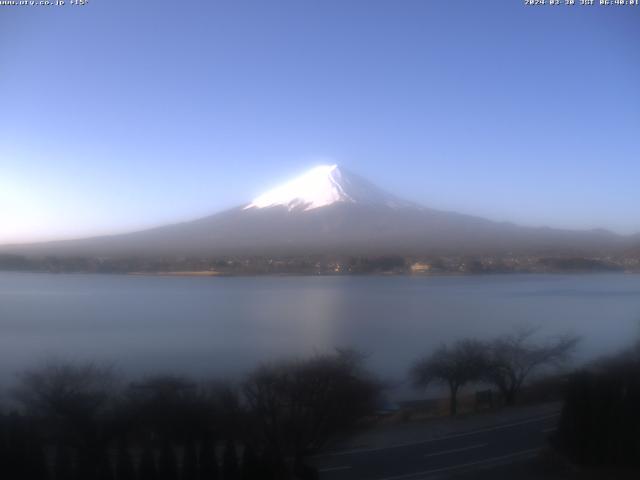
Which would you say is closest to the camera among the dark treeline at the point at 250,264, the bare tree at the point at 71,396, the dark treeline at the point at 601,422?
the bare tree at the point at 71,396

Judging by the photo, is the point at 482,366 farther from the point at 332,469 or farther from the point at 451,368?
the point at 332,469

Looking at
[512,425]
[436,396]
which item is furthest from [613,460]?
[436,396]

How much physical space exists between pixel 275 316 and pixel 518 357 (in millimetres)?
2621

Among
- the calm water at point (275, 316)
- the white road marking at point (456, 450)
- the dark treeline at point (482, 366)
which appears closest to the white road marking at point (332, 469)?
the white road marking at point (456, 450)

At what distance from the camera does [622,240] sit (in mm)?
7461

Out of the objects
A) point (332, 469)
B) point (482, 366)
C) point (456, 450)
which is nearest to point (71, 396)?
point (332, 469)

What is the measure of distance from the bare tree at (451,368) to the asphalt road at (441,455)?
80 centimetres

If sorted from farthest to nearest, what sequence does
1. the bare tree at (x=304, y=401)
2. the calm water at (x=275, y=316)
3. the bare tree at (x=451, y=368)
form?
the bare tree at (x=451, y=368), the calm water at (x=275, y=316), the bare tree at (x=304, y=401)

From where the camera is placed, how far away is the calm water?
5184 millimetres

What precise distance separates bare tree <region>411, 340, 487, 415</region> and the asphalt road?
801mm

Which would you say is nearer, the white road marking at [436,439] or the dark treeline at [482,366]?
the white road marking at [436,439]

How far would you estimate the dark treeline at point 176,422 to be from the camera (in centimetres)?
342

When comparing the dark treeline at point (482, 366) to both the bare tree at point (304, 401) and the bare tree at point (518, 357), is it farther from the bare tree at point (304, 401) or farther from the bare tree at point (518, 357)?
the bare tree at point (304, 401)

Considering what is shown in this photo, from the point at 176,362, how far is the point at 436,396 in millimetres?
2535
